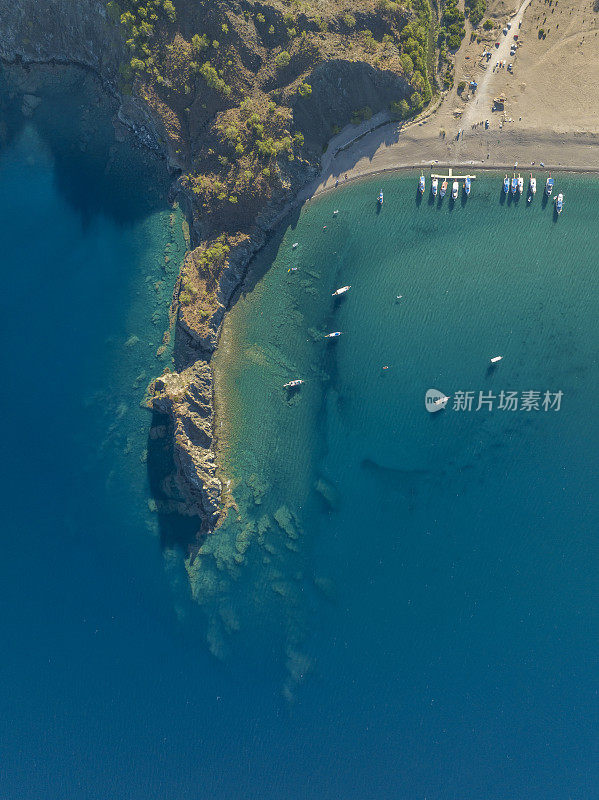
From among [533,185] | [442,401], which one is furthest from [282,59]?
[442,401]

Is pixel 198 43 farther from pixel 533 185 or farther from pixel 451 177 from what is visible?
pixel 533 185

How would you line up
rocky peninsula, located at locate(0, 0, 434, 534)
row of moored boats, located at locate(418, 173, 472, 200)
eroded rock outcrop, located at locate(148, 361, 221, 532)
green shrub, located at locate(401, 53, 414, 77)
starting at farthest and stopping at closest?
row of moored boats, located at locate(418, 173, 472, 200) → eroded rock outcrop, located at locate(148, 361, 221, 532) → green shrub, located at locate(401, 53, 414, 77) → rocky peninsula, located at locate(0, 0, 434, 534)

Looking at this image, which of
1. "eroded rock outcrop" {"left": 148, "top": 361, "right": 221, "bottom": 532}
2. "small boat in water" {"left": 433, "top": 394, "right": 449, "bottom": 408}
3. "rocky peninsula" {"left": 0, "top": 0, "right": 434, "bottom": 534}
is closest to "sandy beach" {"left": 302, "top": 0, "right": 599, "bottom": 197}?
"rocky peninsula" {"left": 0, "top": 0, "right": 434, "bottom": 534}

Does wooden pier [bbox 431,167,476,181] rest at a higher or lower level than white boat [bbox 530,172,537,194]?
higher

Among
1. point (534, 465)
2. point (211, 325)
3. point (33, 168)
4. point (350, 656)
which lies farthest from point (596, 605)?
point (33, 168)

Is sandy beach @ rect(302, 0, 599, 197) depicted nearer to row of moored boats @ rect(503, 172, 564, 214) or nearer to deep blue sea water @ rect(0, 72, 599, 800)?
row of moored boats @ rect(503, 172, 564, 214)

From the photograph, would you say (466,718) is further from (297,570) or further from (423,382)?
(423,382)
